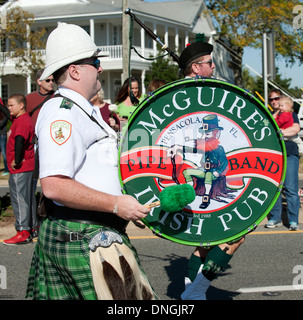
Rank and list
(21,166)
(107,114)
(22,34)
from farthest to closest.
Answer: (22,34)
(107,114)
(21,166)

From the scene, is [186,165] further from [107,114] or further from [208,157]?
[107,114]

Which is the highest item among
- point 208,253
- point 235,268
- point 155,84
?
point 155,84

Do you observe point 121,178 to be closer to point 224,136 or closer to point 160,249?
point 224,136

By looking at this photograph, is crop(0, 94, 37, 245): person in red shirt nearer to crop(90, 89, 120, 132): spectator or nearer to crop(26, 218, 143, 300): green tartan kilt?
crop(90, 89, 120, 132): spectator

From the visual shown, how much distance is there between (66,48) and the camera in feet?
8.35

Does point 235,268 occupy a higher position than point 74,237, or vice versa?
point 74,237

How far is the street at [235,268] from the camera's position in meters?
4.72

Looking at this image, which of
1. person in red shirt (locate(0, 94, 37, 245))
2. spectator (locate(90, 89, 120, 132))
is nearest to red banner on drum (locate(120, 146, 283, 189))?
spectator (locate(90, 89, 120, 132))

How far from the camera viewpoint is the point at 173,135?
120 inches

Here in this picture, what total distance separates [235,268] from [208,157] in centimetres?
270

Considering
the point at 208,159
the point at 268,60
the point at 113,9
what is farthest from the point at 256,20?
the point at 208,159

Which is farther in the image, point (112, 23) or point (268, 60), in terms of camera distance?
point (112, 23)

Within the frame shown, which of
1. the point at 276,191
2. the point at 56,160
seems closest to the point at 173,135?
the point at 276,191
